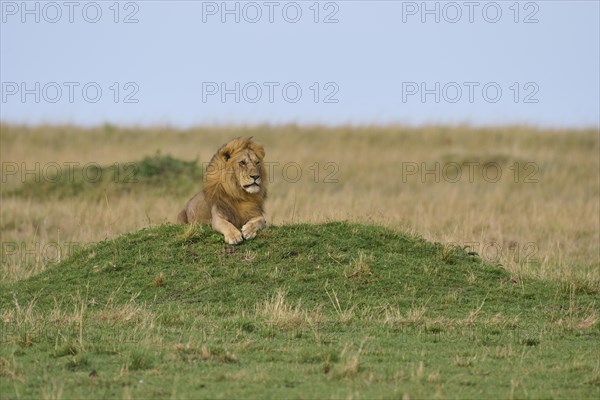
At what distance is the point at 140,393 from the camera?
7523 millimetres

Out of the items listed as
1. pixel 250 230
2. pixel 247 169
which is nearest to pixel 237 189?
pixel 247 169

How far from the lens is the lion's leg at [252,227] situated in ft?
41.9

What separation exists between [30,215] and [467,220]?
9.19 metres

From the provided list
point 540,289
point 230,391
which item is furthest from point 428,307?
point 230,391

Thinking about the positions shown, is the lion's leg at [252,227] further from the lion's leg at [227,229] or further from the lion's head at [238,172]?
the lion's head at [238,172]

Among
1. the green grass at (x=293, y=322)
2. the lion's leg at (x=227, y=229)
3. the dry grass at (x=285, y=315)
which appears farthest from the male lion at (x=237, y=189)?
the dry grass at (x=285, y=315)

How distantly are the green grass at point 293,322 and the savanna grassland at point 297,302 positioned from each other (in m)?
0.02

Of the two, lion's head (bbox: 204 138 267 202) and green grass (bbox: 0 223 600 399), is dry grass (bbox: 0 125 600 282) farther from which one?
lion's head (bbox: 204 138 267 202)

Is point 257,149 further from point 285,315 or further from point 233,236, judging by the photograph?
point 285,315

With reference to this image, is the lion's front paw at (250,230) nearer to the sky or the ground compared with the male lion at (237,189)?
nearer to the ground

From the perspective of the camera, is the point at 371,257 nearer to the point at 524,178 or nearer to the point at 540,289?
the point at 540,289

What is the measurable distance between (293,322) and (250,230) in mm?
2775

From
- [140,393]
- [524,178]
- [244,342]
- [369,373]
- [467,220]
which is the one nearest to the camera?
[140,393]

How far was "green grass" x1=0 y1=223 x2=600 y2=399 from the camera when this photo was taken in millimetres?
7902
